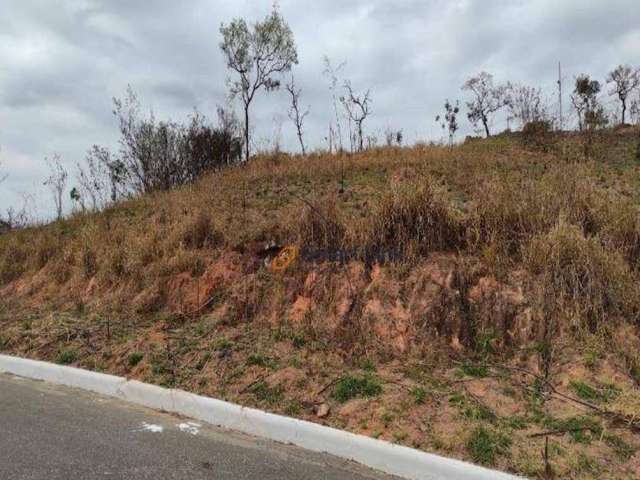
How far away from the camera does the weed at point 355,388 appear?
552cm

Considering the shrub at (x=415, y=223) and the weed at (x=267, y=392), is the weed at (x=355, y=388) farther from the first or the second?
the shrub at (x=415, y=223)

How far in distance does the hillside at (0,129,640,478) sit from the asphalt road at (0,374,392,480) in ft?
1.94

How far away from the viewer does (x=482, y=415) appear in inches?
195

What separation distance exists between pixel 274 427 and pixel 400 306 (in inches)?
92.2

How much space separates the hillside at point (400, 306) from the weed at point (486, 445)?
0.01 metres

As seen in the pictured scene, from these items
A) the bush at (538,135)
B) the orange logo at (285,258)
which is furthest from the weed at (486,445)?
the bush at (538,135)

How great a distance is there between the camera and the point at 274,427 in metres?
5.20

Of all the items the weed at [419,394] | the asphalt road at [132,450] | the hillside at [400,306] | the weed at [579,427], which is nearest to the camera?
the asphalt road at [132,450]

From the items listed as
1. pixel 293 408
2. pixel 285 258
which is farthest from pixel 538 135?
pixel 293 408

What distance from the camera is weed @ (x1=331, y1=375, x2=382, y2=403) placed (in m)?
5.52

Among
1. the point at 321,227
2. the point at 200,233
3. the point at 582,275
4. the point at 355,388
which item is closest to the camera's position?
the point at 355,388

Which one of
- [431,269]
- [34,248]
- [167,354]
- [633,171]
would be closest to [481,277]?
[431,269]

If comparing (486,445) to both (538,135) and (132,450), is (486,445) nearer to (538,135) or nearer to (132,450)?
(132,450)

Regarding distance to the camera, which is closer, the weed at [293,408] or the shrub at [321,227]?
the weed at [293,408]
